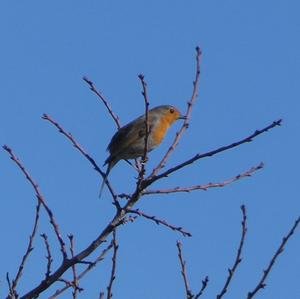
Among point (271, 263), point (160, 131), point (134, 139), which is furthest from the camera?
point (160, 131)

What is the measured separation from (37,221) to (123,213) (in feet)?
1.49

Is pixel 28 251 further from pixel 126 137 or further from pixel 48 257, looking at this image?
pixel 126 137

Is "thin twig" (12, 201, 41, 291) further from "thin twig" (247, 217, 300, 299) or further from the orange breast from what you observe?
the orange breast

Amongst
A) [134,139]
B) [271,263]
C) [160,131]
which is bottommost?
[271,263]

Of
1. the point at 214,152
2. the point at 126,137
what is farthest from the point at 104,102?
the point at 126,137

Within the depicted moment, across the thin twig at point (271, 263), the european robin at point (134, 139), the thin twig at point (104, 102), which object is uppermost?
the european robin at point (134, 139)

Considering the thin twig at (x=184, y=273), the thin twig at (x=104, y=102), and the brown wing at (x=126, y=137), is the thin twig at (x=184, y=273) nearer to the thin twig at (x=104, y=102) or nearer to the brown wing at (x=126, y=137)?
the thin twig at (x=104, y=102)

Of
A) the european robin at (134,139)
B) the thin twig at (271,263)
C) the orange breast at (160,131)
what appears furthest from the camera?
the orange breast at (160,131)

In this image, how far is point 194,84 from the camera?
4.62 m

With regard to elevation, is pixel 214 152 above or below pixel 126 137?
below

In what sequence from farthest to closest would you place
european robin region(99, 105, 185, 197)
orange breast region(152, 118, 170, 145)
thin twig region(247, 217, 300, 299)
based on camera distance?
orange breast region(152, 118, 170, 145), european robin region(99, 105, 185, 197), thin twig region(247, 217, 300, 299)

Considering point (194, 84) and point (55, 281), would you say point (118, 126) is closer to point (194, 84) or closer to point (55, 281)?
point (194, 84)

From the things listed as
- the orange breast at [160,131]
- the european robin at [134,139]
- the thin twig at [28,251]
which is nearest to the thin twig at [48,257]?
the thin twig at [28,251]

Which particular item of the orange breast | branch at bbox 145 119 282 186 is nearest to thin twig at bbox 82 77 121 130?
branch at bbox 145 119 282 186
